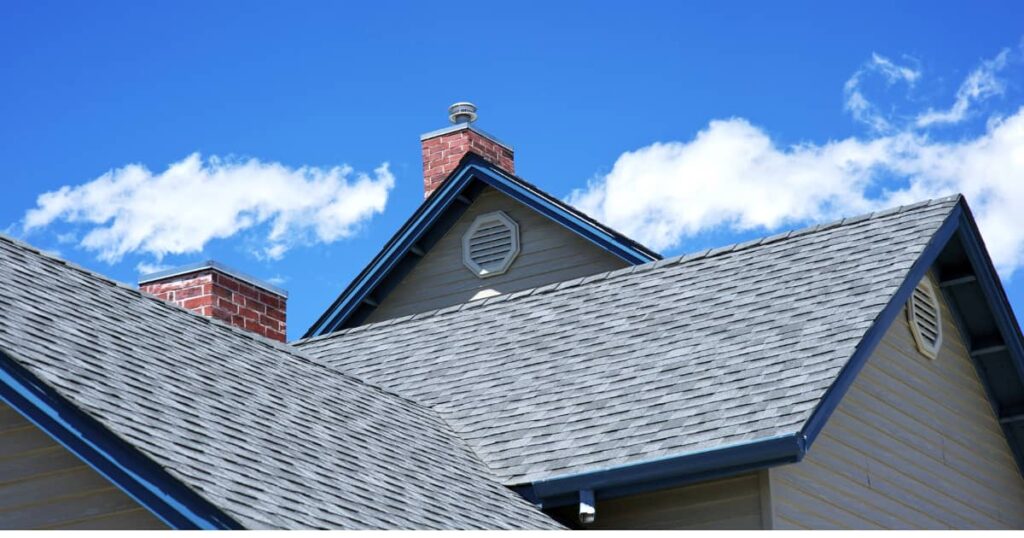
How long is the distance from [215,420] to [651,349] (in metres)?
4.82

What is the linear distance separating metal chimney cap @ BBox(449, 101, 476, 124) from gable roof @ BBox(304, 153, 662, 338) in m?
1.98

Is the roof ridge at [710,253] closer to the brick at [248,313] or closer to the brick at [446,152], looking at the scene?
the brick at [248,313]

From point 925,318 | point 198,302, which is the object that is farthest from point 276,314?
point 925,318

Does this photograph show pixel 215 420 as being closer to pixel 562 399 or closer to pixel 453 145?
pixel 562 399

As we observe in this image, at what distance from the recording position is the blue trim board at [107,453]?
28.3ft

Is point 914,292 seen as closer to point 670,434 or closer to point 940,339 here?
point 940,339

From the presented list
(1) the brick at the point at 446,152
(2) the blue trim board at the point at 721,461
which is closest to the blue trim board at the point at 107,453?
(2) the blue trim board at the point at 721,461

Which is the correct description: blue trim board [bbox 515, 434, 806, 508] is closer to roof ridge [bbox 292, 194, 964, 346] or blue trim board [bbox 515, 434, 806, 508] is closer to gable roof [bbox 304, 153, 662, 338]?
roof ridge [bbox 292, 194, 964, 346]

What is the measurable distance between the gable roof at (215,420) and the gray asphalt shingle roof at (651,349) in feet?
2.17

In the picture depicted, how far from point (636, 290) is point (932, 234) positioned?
10.2 ft

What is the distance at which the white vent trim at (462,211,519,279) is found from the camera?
20.5 m

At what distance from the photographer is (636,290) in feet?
52.3

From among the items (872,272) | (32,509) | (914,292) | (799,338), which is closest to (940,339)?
(914,292)

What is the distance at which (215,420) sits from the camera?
10648 millimetres
